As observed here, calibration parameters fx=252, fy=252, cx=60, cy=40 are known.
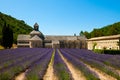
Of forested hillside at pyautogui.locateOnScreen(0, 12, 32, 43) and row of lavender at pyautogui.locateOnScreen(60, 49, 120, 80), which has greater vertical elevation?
forested hillside at pyautogui.locateOnScreen(0, 12, 32, 43)

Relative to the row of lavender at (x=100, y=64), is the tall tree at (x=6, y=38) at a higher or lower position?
higher

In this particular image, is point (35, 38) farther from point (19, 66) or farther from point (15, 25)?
point (19, 66)

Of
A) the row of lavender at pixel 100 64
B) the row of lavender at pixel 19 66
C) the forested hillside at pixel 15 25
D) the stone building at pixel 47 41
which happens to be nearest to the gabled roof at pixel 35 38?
the stone building at pixel 47 41

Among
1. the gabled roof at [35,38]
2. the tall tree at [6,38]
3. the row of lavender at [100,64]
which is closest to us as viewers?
the row of lavender at [100,64]

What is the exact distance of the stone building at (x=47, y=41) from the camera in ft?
339

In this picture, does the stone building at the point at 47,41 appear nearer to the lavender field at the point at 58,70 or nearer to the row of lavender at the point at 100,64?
the row of lavender at the point at 100,64

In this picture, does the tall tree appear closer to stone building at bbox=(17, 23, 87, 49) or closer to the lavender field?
stone building at bbox=(17, 23, 87, 49)

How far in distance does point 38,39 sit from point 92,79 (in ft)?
301

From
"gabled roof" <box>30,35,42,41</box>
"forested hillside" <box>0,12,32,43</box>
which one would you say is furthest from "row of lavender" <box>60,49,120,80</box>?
"forested hillside" <box>0,12,32,43</box>

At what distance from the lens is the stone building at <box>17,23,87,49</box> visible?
103 meters

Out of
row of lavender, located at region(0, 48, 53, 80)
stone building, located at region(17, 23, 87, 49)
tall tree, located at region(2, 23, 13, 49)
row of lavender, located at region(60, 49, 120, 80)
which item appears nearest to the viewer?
row of lavender, located at region(0, 48, 53, 80)

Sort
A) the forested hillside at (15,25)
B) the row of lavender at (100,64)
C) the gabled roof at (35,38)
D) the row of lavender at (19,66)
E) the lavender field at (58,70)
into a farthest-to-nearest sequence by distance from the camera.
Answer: the forested hillside at (15,25) < the gabled roof at (35,38) < the row of lavender at (100,64) < the row of lavender at (19,66) < the lavender field at (58,70)

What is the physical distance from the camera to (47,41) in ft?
373

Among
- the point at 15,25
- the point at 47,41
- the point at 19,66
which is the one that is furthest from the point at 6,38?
the point at 15,25
